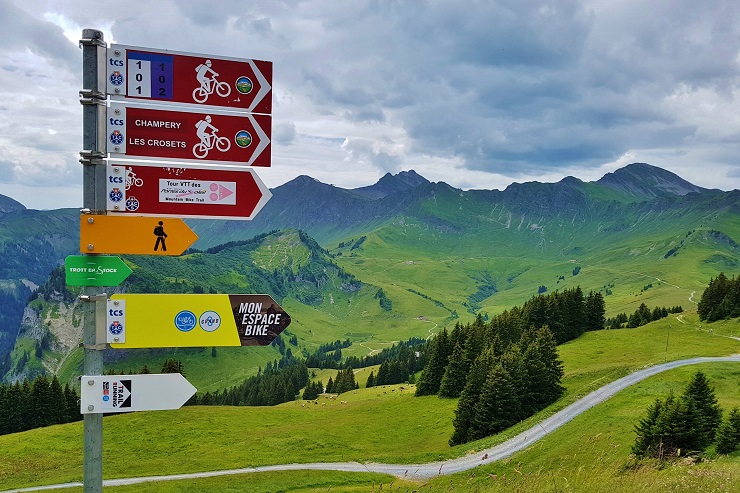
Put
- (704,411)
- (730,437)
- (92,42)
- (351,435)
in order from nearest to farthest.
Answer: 1. (92,42)
2. (730,437)
3. (704,411)
4. (351,435)

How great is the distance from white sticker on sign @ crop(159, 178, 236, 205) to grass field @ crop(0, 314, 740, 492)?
893 inches

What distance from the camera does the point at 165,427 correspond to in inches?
2672

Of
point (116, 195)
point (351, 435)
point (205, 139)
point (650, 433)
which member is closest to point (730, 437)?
point (650, 433)

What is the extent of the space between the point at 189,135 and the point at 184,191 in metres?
1.04

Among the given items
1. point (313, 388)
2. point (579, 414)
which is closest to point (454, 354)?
point (579, 414)

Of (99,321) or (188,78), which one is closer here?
(99,321)

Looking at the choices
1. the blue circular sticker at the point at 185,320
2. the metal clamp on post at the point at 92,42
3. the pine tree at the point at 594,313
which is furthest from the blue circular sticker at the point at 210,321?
the pine tree at the point at 594,313

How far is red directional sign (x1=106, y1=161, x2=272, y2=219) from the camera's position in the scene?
27.6 ft

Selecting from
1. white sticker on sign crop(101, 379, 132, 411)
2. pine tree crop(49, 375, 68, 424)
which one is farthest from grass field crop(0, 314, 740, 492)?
white sticker on sign crop(101, 379, 132, 411)

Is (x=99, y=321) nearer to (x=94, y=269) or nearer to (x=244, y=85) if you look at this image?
(x=94, y=269)

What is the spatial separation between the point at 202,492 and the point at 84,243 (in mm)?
33207

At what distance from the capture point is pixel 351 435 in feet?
219

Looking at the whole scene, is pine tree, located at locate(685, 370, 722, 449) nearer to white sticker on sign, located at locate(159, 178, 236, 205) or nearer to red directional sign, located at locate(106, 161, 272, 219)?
red directional sign, located at locate(106, 161, 272, 219)

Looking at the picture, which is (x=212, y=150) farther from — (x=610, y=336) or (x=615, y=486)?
(x=610, y=336)
